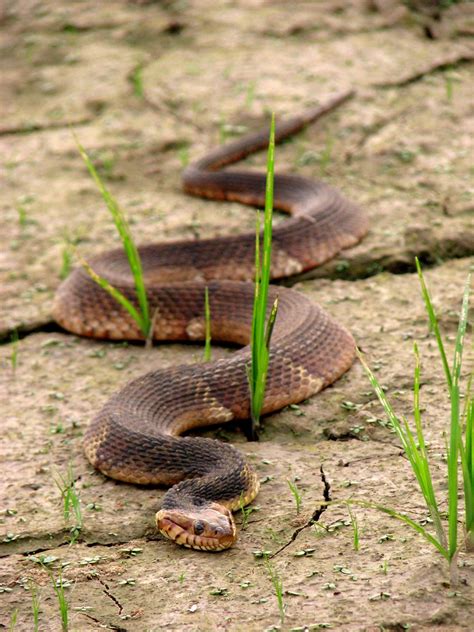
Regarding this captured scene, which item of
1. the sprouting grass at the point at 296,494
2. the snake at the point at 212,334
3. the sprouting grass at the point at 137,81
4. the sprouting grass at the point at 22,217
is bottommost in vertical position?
the sprouting grass at the point at 22,217

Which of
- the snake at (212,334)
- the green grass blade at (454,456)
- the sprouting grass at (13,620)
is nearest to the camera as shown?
the green grass blade at (454,456)

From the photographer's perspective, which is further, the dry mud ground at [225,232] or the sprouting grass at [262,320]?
the sprouting grass at [262,320]

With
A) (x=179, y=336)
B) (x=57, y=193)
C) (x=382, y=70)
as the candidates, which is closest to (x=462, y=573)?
(x=179, y=336)

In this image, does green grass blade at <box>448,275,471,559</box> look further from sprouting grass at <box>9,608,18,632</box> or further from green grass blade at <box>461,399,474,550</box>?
sprouting grass at <box>9,608,18,632</box>

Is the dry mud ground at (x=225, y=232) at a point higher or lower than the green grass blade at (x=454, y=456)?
lower

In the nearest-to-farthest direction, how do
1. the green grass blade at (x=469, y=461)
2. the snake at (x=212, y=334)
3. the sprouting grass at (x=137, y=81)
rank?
the green grass blade at (x=469, y=461)
the snake at (x=212, y=334)
the sprouting grass at (x=137, y=81)

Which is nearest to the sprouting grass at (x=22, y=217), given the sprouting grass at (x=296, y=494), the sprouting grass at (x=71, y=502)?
the sprouting grass at (x=71, y=502)

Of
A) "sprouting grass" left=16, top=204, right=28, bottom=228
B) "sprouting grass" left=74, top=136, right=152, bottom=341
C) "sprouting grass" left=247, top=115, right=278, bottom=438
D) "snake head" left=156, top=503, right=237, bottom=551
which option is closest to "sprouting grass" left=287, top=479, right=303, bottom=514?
"snake head" left=156, top=503, right=237, bottom=551

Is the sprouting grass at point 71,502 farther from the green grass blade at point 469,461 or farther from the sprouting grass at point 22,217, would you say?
the sprouting grass at point 22,217
